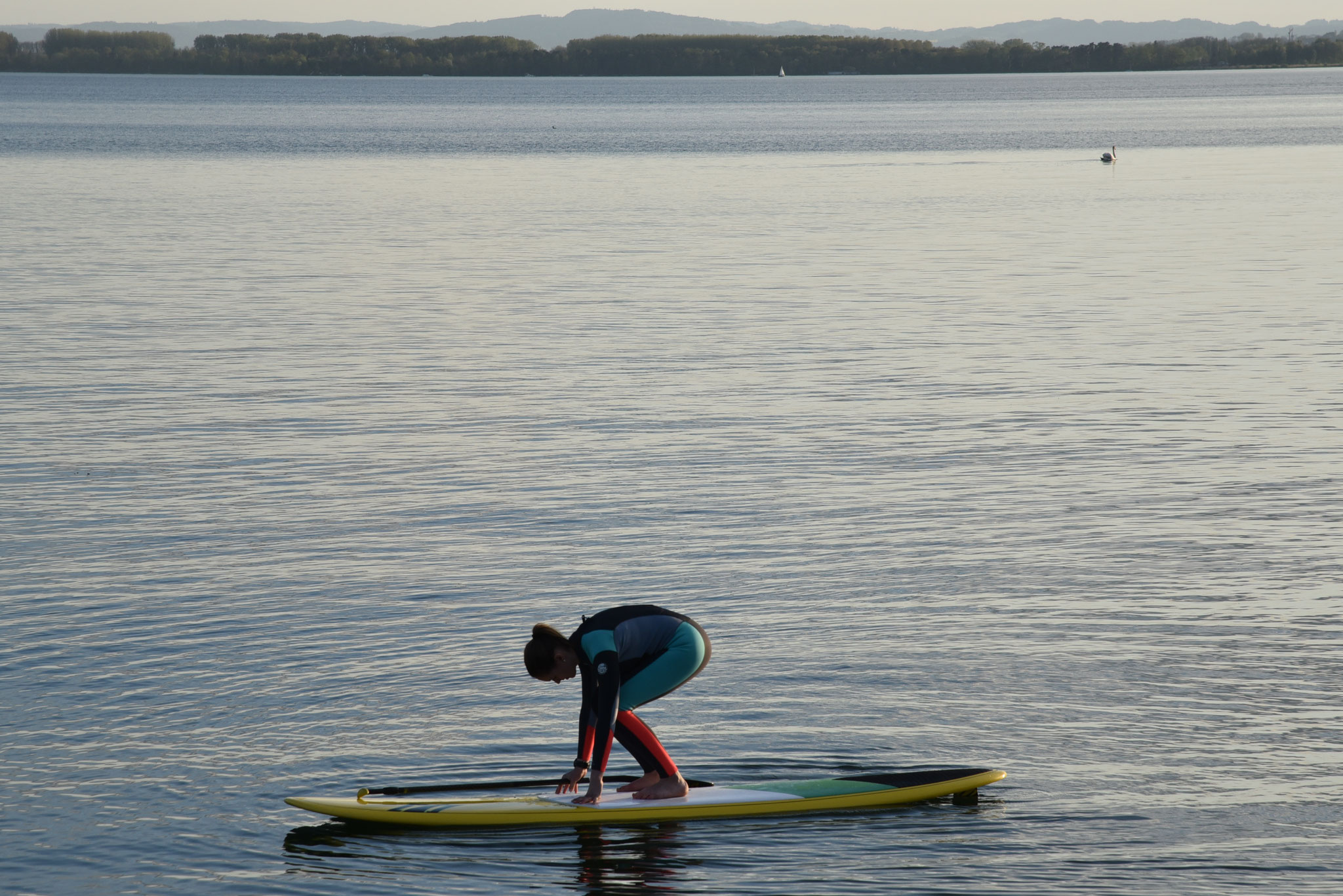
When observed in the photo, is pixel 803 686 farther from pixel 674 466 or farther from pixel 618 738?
pixel 674 466

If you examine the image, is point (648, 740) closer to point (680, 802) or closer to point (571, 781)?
point (680, 802)

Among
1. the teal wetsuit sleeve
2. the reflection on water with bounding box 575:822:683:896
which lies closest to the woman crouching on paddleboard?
the teal wetsuit sleeve

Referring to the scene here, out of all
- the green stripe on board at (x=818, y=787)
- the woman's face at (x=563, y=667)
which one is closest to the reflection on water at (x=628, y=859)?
the green stripe on board at (x=818, y=787)

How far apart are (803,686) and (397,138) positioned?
379ft

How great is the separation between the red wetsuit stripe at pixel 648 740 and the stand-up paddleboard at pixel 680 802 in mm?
239

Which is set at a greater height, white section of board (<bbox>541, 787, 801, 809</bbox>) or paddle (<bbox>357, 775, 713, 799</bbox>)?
paddle (<bbox>357, 775, 713, 799</bbox>)

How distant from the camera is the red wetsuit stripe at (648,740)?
1057cm

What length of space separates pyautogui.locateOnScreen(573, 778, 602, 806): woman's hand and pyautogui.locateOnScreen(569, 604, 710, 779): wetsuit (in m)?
0.06

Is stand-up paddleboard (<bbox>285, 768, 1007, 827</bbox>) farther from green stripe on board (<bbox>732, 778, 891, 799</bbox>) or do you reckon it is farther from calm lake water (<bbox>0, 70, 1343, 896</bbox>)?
calm lake water (<bbox>0, 70, 1343, 896</bbox>)

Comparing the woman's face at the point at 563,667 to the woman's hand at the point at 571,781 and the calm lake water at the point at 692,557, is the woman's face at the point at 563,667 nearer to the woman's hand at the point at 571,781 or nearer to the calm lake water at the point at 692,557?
the woman's hand at the point at 571,781

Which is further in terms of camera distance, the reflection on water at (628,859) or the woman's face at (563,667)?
the reflection on water at (628,859)

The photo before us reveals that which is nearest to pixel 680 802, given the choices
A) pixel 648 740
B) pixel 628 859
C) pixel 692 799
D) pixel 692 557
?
pixel 692 799

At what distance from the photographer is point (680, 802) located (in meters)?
10.6

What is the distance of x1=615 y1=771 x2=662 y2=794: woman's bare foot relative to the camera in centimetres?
1070
